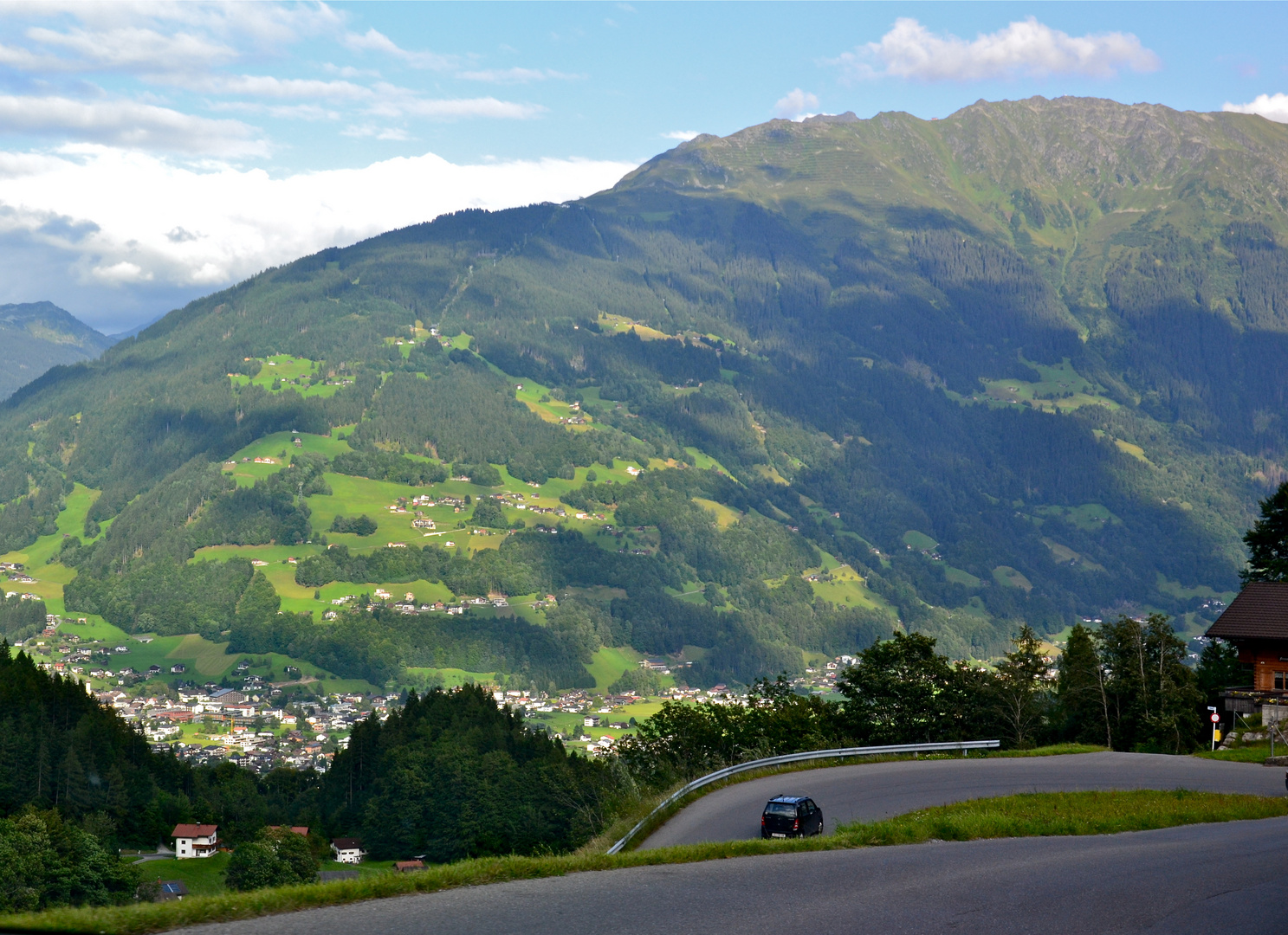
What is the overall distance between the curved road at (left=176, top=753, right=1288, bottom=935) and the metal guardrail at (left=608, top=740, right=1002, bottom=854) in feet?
33.6

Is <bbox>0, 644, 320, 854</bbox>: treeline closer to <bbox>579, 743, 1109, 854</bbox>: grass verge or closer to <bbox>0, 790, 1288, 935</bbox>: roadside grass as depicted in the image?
<bbox>579, 743, 1109, 854</bbox>: grass verge

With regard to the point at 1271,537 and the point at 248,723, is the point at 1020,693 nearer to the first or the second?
the point at 1271,537

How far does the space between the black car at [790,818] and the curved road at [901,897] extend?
5.70m

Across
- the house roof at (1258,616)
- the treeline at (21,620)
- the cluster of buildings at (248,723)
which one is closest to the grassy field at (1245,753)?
the house roof at (1258,616)

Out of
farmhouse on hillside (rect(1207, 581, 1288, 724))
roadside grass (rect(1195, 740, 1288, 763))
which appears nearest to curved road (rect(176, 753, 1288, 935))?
roadside grass (rect(1195, 740, 1288, 763))

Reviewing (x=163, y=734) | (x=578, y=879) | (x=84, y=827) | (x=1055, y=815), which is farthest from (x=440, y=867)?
→ (x=163, y=734)

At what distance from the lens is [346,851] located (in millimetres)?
84062

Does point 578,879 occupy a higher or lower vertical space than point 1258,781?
higher

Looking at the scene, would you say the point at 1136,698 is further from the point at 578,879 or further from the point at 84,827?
the point at 84,827

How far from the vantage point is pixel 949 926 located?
48.3 feet

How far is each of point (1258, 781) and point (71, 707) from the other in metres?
96.2

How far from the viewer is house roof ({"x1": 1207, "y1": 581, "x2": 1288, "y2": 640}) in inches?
1822

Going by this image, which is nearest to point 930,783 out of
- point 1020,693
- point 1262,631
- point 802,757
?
point 802,757

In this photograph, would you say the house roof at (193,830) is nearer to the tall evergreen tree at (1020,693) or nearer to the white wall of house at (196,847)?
the white wall of house at (196,847)
